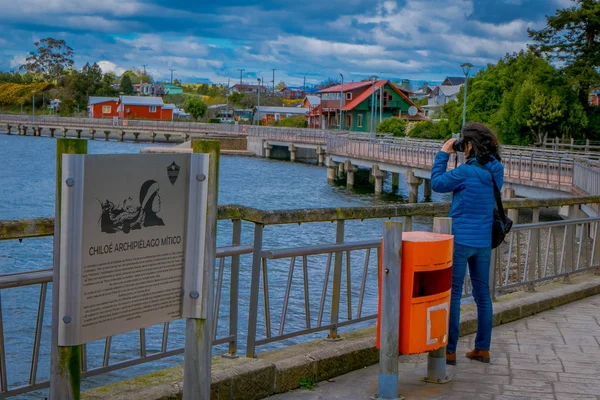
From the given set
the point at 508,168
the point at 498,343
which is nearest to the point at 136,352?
the point at 498,343

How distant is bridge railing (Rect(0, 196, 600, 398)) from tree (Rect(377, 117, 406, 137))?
66.6 m

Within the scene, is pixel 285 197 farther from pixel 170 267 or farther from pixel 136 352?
pixel 170 267

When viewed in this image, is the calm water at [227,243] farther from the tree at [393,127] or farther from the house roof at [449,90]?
the house roof at [449,90]

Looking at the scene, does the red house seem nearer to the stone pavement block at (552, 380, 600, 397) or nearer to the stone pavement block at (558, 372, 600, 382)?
the stone pavement block at (558, 372, 600, 382)

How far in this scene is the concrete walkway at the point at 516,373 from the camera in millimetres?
6027

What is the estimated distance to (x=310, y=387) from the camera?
19.8 ft

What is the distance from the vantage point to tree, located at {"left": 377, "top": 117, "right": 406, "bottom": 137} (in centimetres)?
9069

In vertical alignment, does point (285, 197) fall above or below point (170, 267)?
below

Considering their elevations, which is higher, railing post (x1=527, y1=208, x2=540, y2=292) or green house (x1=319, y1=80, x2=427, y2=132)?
green house (x1=319, y1=80, x2=427, y2=132)

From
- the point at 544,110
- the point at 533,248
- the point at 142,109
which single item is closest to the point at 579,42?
the point at 544,110

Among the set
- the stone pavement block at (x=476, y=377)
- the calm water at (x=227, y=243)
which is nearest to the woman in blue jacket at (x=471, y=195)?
the stone pavement block at (x=476, y=377)

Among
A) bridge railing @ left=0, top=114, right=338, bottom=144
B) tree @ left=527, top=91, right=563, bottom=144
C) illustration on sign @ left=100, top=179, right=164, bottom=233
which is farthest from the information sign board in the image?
bridge railing @ left=0, top=114, right=338, bottom=144

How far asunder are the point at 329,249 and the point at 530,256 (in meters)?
4.05

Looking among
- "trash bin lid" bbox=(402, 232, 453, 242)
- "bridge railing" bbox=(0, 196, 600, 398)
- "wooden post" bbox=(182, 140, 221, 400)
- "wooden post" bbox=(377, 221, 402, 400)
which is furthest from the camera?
"trash bin lid" bbox=(402, 232, 453, 242)
